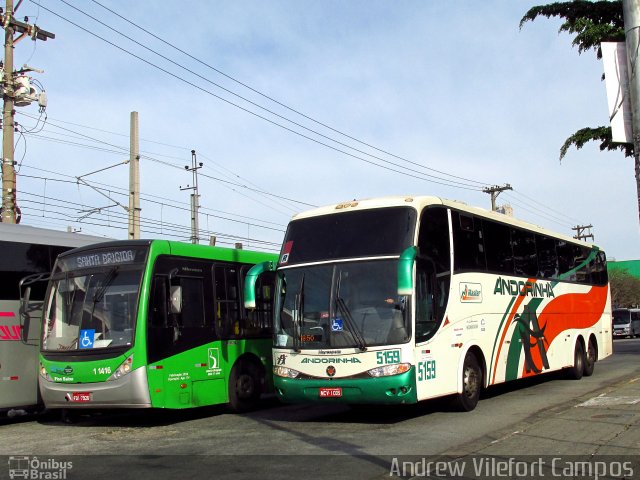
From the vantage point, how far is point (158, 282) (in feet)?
36.2

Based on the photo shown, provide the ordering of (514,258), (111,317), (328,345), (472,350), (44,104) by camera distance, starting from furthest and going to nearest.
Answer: (44,104), (514,258), (472,350), (111,317), (328,345)

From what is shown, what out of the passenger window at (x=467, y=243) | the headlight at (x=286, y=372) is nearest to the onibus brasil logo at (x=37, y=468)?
the headlight at (x=286, y=372)

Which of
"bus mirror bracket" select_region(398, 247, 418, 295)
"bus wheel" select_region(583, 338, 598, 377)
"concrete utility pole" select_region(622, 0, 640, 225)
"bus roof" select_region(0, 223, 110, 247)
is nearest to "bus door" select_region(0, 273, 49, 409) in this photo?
"bus roof" select_region(0, 223, 110, 247)

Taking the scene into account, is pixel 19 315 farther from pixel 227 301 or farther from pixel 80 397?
pixel 227 301

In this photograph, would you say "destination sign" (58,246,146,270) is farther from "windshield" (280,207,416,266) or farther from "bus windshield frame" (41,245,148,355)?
"windshield" (280,207,416,266)

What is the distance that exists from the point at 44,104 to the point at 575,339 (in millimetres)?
16088

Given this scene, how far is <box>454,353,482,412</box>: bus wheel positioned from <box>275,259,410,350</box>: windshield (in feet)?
6.63

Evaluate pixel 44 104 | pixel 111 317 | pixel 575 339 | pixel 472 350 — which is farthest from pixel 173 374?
pixel 44 104

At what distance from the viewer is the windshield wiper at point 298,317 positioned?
10.4m

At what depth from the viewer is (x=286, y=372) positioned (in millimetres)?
10500

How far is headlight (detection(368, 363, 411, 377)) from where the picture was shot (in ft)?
31.3

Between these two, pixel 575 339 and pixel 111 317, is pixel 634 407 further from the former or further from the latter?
pixel 111 317

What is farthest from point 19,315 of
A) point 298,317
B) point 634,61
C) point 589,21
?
point 589,21

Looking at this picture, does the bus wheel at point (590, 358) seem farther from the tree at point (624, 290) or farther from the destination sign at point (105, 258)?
the tree at point (624, 290)
